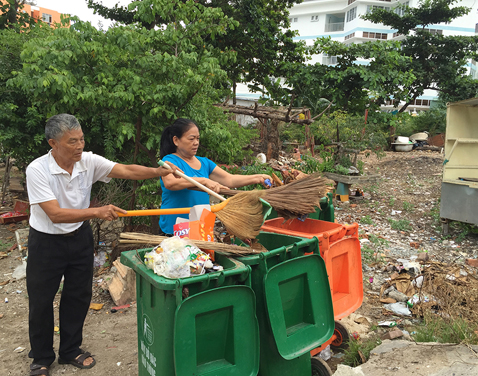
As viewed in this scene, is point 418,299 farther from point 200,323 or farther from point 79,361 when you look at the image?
point 79,361

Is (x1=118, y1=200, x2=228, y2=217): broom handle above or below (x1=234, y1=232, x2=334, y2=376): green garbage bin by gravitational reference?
above

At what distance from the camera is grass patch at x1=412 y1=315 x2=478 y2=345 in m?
2.97

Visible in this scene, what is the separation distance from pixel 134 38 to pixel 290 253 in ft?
11.0

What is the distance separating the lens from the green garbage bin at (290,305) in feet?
7.57

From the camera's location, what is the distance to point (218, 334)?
2.10 metres

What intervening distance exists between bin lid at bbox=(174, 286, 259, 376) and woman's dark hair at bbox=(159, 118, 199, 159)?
1.46 metres

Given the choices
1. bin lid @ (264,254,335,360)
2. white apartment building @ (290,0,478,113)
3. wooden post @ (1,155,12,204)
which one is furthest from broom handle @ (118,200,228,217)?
white apartment building @ (290,0,478,113)

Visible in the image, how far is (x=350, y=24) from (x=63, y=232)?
4689cm

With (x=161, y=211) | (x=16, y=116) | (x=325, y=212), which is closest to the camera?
(x=161, y=211)

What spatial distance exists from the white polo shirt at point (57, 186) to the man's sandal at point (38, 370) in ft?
3.65

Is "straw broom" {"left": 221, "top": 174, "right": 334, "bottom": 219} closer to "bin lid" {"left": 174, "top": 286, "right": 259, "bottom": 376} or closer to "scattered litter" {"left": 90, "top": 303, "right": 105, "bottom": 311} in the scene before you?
"bin lid" {"left": 174, "top": 286, "right": 259, "bottom": 376}

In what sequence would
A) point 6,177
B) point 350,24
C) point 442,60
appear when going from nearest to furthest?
point 6,177 < point 442,60 < point 350,24

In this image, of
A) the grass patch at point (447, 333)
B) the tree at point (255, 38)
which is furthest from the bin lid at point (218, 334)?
the tree at point (255, 38)

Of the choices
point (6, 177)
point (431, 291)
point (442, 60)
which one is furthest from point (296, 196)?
point (442, 60)
